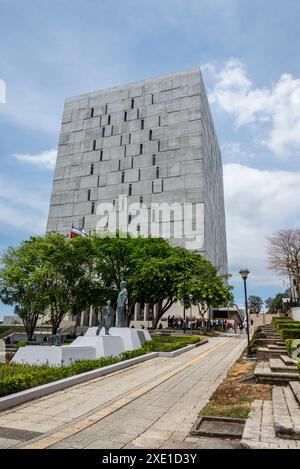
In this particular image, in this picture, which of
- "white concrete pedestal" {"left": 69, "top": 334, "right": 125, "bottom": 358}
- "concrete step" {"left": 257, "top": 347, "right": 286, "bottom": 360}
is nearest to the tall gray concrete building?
"white concrete pedestal" {"left": 69, "top": 334, "right": 125, "bottom": 358}

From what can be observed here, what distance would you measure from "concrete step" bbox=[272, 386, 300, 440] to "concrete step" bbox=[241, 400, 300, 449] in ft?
0.41

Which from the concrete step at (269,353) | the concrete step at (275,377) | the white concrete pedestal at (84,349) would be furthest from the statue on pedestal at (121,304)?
the concrete step at (275,377)

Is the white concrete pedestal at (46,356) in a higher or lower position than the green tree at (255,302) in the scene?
lower

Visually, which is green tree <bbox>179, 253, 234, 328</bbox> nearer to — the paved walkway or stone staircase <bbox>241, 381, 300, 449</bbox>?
the paved walkway

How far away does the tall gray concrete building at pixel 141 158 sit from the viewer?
63.1m

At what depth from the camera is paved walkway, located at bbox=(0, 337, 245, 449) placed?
18.7 feet

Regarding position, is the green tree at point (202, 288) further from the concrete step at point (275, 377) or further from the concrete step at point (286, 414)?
the concrete step at point (286, 414)

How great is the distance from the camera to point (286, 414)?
6.20 meters

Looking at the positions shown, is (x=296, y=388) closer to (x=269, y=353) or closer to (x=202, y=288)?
(x=269, y=353)

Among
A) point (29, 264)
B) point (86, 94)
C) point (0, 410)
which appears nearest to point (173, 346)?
point (0, 410)

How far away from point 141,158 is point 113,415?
2593 inches

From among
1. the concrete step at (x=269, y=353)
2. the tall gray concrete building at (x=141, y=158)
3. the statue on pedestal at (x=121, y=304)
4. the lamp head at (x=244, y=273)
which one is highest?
the tall gray concrete building at (x=141, y=158)

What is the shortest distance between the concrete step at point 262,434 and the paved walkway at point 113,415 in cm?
83
